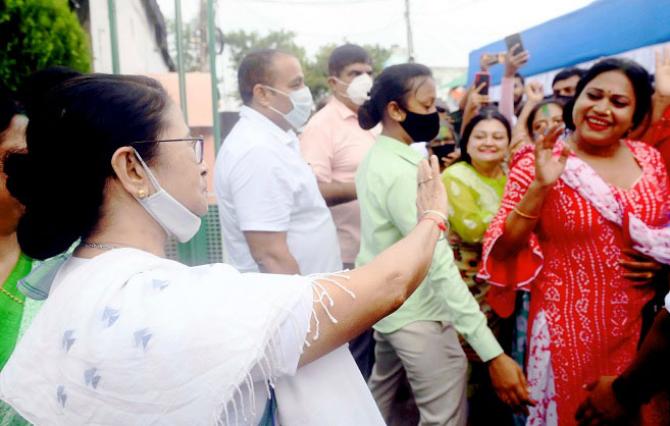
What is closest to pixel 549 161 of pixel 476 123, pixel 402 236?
pixel 402 236

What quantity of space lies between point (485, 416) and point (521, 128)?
187 cm

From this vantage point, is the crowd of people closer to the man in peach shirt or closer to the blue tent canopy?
the man in peach shirt

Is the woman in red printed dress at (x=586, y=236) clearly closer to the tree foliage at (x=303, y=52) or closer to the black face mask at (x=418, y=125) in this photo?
the black face mask at (x=418, y=125)

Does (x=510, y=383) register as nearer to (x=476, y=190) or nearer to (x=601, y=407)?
(x=601, y=407)

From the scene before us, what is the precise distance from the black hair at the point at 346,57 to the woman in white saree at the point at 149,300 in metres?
2.93

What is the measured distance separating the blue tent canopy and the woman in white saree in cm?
557

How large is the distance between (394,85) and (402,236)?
2.32ft

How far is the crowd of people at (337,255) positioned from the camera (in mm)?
970

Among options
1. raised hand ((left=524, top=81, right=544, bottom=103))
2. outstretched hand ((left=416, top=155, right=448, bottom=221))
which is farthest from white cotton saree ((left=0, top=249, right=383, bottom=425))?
raised hand ((left=524, top=81, right=544, bottom=103))

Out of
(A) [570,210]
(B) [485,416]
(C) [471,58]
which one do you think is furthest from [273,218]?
(C) [471,58]

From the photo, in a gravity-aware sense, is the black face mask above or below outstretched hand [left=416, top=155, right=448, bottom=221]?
above

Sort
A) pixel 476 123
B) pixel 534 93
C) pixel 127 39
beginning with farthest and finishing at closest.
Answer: pixel 127 39 → pixel 534 93 → pixel 476 123

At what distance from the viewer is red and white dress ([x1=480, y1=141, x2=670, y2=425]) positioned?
2.07 metres

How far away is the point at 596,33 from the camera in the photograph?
666 cm
